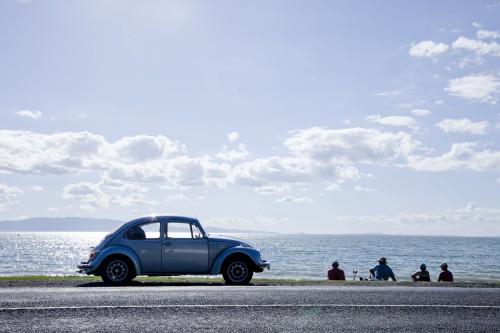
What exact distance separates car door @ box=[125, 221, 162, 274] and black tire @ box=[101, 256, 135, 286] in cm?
34

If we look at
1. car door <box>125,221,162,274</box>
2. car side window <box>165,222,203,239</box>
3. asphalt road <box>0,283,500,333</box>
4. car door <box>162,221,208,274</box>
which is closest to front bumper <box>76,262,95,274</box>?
car door <box>125,221,162,274</box>

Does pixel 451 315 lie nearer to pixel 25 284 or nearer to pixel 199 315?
pixel 199 315

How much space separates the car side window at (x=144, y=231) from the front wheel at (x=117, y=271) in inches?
26.1

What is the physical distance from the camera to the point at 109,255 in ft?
46.0

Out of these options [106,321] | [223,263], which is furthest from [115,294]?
[223,263]

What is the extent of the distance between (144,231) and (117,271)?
3.95 ft

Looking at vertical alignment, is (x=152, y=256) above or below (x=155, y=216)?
below

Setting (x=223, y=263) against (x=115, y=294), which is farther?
(x=223, y=263)

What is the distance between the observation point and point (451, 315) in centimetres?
809

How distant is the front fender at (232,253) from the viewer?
560 inches

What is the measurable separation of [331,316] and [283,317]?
0.71m

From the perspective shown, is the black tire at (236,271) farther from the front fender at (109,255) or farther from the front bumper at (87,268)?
the front bumper at (87,268)

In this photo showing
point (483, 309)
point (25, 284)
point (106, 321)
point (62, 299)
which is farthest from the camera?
point (25, 284)

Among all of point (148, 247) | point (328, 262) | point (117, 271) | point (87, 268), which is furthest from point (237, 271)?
point (328, 262)
